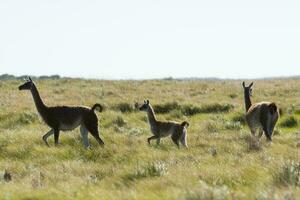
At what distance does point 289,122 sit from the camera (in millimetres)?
22375

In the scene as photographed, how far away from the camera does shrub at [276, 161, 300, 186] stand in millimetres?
8011

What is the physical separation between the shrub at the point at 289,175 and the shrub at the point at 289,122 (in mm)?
13717

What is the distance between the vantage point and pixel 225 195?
689 cm

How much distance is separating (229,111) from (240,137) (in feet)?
28.2

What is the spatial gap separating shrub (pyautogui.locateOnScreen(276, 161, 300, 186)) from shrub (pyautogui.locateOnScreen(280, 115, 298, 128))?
13717 mm

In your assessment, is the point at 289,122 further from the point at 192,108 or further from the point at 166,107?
the point at 166,107

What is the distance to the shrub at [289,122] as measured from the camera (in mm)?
22195

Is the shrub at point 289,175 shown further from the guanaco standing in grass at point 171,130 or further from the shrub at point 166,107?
the shrub at point 166,107

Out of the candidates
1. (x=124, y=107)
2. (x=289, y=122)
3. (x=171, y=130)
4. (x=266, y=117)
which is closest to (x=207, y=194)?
(x=171, y=130)

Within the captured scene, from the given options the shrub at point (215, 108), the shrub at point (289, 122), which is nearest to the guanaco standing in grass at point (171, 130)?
the shrub at point (289, 122)

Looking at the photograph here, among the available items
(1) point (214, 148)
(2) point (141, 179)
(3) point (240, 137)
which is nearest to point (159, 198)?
(2) point (141, 179)

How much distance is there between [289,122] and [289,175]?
14514mm

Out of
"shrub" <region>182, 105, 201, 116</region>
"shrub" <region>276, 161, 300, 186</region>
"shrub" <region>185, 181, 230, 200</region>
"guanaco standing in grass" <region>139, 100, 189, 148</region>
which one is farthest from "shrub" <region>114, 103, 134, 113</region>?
"shrub" <region>185, 181, 230, 200</region>

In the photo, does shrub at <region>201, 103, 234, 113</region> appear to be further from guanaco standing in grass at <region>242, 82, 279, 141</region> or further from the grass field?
guanaco standing in grass at <region>242, 82, 279, 141</region>
